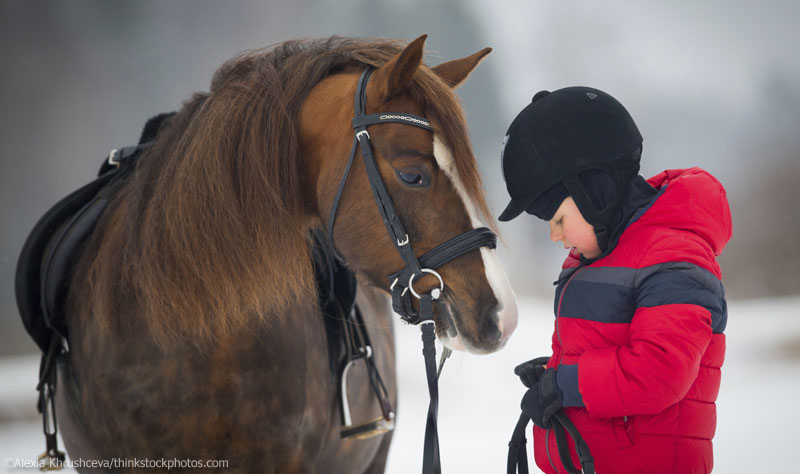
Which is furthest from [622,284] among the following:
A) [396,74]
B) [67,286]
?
[67,286]

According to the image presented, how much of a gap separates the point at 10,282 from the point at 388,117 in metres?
3.20

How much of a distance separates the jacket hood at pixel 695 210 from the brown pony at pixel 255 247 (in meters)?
0.24

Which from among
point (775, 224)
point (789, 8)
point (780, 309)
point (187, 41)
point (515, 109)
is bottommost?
point (780, 309)

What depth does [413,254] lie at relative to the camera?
0.88m

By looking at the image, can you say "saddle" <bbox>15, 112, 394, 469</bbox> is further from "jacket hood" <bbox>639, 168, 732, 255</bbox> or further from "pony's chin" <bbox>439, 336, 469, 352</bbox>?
"jacket hood" <bbox>639, 168, 732, 255</bbox>

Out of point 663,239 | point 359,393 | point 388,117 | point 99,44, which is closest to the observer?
point 663,239

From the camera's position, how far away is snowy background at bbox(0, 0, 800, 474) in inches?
128

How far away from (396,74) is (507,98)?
2.83 metres

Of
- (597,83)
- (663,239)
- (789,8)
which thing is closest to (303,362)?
(663,239)

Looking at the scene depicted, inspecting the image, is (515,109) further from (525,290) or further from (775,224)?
(775,224)

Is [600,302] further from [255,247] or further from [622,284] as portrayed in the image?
[255,247]

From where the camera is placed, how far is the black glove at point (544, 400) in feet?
2.59

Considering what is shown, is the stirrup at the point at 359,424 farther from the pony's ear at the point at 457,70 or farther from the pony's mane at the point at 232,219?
the pony's ear at the point at 457,70

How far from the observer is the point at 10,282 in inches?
126
